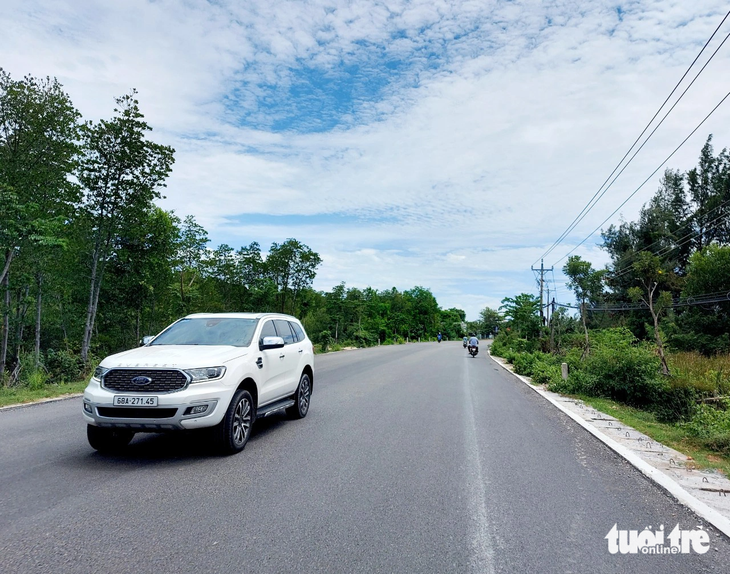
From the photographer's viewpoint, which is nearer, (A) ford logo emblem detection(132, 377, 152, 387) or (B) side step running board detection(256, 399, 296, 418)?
(A) ford logo emblem detection(132, 377, 152, 387)

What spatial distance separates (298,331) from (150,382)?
396 centimetres

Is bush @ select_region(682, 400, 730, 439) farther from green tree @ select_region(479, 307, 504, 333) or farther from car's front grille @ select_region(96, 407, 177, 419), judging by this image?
Result: green tree @ select_region(479, 307, 504, 333)

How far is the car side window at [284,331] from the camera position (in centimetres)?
841

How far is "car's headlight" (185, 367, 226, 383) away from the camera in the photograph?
19.0 ft

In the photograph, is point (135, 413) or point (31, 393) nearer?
point (135, 413)

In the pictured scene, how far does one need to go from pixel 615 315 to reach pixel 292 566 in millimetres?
59226

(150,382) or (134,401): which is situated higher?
(150,382)

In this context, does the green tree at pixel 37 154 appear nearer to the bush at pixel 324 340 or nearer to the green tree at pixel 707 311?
the bush at pixel 324 340

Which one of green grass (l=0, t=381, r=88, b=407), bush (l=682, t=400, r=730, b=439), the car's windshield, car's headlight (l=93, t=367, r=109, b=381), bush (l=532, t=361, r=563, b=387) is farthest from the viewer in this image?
bush (l=532, t=361, r=563, b=387)

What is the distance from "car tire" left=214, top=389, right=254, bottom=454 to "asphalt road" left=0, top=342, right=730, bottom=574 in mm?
151

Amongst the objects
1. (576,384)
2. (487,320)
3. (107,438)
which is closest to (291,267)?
(576,384)

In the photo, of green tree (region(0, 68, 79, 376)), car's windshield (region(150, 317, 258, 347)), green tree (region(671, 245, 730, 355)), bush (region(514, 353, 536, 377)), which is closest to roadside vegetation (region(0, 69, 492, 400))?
green tree (region(0, 68, 79, 376))

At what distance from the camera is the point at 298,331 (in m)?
9.46

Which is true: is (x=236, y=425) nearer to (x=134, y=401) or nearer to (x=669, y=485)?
(x=134, y=401)
